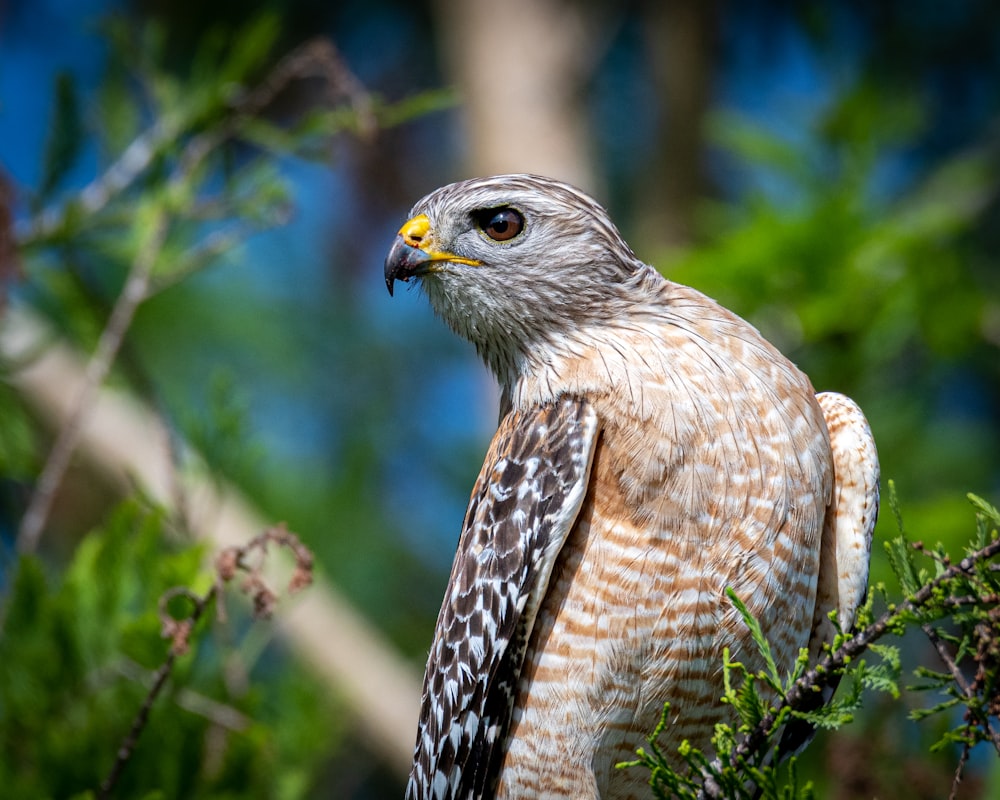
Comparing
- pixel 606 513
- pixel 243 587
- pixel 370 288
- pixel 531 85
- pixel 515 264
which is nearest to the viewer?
pixel 243 587

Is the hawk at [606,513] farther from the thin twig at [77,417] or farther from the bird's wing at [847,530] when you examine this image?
the thin twig at [77,417]

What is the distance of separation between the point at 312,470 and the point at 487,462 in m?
5.80

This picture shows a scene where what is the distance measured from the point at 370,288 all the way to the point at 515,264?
7.43 metres

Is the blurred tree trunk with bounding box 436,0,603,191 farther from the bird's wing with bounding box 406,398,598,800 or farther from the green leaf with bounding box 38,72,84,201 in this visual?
the bird's wing with bounding box 406,398,598,800

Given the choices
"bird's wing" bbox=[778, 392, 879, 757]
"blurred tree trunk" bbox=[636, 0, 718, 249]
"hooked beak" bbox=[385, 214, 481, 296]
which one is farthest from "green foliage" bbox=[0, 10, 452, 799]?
"blurred tree trunk" bbox=[636, 0, 718, 249]

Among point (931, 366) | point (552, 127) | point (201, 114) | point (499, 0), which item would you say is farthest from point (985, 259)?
point (201, 114)

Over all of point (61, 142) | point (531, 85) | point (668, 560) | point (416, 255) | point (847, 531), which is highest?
point (531, 85)

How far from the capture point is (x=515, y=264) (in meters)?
3.30

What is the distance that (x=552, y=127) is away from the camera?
721cm

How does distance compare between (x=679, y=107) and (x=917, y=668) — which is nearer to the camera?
(x=917, y=668)

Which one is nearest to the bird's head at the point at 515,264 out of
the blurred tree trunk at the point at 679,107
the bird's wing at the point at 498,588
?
the bird's wing at the point at 498,588

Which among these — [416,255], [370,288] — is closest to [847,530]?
[416,255]

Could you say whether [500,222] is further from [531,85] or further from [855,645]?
[531,85]

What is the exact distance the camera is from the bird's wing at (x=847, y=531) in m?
2.98
